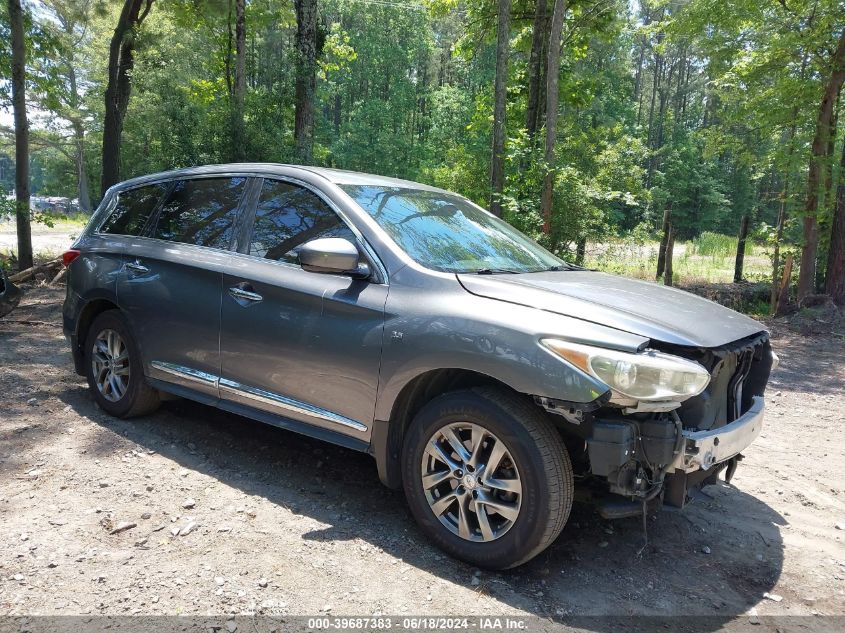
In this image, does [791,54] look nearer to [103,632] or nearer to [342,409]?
[342,409]

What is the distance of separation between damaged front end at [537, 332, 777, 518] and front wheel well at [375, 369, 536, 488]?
0.58m

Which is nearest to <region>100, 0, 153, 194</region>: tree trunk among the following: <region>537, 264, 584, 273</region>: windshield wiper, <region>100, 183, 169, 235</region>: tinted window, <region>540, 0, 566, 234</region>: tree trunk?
<region>540, 0, 566, 234</region>: tree trunk

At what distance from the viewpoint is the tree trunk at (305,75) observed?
12562 millimetres

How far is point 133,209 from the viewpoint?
5023 mm

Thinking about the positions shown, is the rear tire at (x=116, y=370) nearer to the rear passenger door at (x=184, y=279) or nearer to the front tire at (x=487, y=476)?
the rear passenger door at (x=184, y=279)

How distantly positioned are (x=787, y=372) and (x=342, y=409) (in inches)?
260

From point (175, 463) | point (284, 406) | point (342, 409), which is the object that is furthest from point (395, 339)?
point (175, 463)

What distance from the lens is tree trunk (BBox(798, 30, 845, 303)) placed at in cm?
1166

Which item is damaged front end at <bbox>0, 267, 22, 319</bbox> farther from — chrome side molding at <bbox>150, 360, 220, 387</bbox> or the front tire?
the front tire

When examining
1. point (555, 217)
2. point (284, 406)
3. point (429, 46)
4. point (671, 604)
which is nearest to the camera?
point (671, 604)

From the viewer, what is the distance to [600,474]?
9.02 ft

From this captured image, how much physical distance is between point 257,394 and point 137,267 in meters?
1.53

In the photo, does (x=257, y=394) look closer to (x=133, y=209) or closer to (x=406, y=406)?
(x=406, y=406)

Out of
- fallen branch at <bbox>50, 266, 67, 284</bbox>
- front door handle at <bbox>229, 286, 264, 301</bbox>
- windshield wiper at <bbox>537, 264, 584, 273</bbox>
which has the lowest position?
fallen branch at <bbox>50, 266, 67, 284</bbox>
